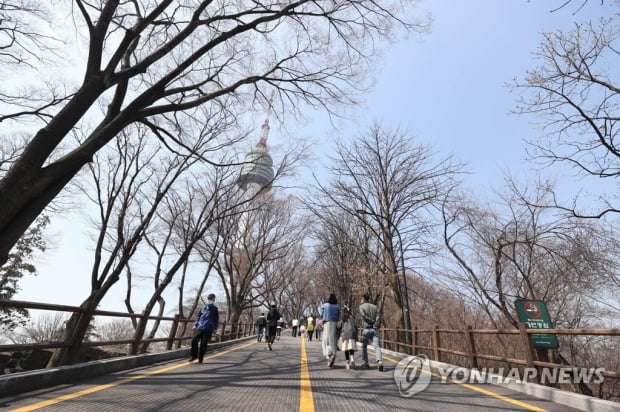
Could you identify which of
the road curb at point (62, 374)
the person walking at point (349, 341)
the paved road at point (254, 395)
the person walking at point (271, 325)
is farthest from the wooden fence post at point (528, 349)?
the person walking at point (271, 325)

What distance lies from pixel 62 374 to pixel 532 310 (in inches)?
398

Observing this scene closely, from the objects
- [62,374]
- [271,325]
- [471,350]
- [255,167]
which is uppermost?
[255,167]

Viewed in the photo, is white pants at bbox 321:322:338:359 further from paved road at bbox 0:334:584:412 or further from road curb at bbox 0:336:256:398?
road curb at bbox 0:336:256:398

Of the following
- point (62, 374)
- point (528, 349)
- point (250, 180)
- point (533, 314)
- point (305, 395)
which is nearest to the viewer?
point (305, 395)

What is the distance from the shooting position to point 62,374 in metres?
4.78

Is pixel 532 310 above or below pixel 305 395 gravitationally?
above

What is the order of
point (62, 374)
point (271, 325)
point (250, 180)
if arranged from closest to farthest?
point (62, 374) → point (271, 325) → point (250, 180)

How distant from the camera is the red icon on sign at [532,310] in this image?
25.9ft

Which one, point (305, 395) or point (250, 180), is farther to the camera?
point (250, 180)

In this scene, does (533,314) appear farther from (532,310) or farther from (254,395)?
(254,395)

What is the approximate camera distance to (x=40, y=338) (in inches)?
1024

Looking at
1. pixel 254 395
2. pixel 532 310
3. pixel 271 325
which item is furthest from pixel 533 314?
pixel 271 325

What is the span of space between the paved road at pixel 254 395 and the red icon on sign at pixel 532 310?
129 inches

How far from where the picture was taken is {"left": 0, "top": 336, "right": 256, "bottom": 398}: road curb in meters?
3.92
